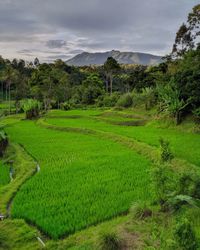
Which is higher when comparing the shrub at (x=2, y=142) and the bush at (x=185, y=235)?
the bush at (x=185, y=235)

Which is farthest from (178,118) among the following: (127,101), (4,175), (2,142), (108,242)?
(108,242)

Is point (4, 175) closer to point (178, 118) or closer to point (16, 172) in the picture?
point (16, 172)

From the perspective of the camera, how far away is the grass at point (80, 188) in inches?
271

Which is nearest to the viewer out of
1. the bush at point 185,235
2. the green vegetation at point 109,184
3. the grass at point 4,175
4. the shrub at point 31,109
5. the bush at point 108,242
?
the bush at point 185,235

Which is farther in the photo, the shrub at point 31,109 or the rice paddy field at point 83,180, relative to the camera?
the shrub at point 31,109

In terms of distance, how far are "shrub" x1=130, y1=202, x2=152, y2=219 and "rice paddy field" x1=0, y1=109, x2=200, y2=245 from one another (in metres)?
0.36

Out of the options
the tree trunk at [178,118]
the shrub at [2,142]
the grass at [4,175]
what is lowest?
the grass at [4,175]

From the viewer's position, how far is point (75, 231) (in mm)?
6316

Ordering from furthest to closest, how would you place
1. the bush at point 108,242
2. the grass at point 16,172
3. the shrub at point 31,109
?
the shrub at point 31,109
the grass at point 16,172
the bush at point 108,242

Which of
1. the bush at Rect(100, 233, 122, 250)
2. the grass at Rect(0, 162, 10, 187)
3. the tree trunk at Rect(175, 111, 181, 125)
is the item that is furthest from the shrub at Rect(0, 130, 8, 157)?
the bush at Rect(100, 233, 122, 250)

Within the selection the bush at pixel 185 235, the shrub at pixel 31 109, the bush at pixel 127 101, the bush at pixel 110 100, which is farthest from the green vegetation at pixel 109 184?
the bush at pixel 110 100

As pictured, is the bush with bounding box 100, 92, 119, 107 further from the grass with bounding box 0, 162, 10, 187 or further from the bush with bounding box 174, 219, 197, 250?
the bush with bounding box 174, 219, 197, 250

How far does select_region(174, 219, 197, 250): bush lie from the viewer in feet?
14.7

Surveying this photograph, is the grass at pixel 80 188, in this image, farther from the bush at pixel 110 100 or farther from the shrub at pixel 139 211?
the bush at pixel 110 100
